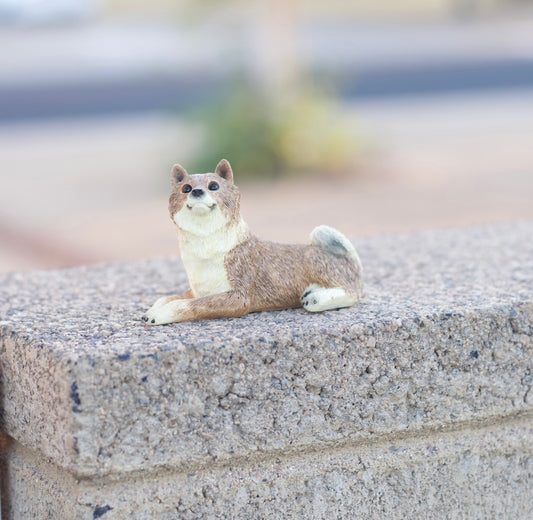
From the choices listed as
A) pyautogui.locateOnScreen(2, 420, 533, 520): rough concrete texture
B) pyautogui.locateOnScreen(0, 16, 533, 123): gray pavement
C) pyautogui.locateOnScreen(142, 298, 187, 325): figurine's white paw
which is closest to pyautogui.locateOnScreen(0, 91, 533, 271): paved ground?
pyautogui.locateOnScreen(0, 16, 533, 123): gray pavement

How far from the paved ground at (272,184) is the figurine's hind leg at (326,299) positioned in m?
5.76

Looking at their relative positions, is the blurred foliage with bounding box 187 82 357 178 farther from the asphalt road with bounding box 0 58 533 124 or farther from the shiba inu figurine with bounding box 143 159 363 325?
the shiba inu figurine with bounding box 143 159 363 325

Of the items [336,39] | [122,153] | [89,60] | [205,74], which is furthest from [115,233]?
[336,39]

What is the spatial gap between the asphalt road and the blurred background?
2.3 inches

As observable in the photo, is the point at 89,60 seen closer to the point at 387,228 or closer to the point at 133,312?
the point at 387,228

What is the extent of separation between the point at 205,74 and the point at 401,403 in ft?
57.9

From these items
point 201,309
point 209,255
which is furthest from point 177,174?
point 201,309

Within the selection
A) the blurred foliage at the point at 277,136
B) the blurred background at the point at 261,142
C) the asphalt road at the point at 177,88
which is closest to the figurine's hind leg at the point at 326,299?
the blurred background at the point at 261,142

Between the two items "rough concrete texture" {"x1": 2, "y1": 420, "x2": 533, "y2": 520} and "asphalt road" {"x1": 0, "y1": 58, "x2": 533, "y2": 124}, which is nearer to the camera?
"rough concrete texture" {"x1": 2, "y1": 420, "x2": 533, "y2": 520}

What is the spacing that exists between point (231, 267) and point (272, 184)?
9.23m

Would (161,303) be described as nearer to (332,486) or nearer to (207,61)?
(332,486)

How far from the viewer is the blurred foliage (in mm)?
11547

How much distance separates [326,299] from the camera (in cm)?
225

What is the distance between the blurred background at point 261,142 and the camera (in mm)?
9508
